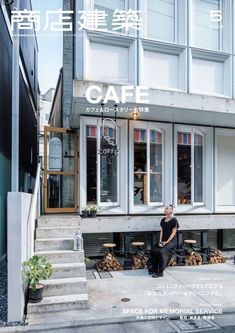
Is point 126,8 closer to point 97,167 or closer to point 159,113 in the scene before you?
point 159,113

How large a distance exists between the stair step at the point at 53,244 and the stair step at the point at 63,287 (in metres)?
0.89

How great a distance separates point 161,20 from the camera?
752 cm

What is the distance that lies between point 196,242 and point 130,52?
203 inches

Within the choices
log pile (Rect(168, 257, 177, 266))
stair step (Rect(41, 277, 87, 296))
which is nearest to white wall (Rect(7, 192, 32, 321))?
stair step (Rect(41, 277, 87, 296))

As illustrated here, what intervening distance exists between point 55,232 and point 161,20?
547cm

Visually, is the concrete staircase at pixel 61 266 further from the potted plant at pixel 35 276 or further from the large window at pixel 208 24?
the large window at pixel 208 24

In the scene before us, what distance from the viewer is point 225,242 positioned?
8828mm

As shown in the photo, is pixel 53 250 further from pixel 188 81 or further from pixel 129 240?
pixel 188 81

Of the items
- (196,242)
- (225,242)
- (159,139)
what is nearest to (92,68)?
(159,139)

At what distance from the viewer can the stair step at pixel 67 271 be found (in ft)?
18.1

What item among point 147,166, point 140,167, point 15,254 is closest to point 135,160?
point 140,167

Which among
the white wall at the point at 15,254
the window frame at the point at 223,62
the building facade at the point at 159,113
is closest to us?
the white wall at the point at 15,254

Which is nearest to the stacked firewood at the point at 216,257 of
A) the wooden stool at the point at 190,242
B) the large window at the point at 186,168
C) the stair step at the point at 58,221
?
the wooden stool at the point at 190,242

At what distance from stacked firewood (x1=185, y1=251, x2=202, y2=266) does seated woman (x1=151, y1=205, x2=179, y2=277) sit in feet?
2.71
